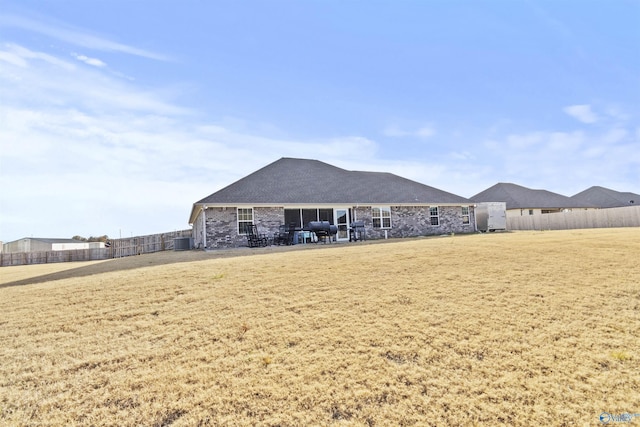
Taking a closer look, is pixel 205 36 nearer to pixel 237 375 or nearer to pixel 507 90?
pixel 237 375

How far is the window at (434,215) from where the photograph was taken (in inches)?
880

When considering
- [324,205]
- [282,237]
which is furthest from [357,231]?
[282,237]

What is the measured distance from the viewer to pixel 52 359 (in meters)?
3.83

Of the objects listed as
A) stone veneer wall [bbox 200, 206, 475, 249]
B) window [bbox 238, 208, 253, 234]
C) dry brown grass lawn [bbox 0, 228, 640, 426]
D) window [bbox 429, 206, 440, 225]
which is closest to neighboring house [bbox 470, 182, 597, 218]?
A: stone veneer wall [bbox 200, 206, 475, 249]

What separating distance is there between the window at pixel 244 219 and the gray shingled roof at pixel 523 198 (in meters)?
25.4

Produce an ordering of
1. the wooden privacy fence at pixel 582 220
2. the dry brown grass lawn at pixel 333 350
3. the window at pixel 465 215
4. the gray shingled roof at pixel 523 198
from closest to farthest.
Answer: the dry brown grass lawn at pixel 333 350 < the window at pixel 465 215 < the wooden privacy fence at pixel 582 220 < the gray shingled roof at pixel 523 198

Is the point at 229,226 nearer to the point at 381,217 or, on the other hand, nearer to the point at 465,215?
the point at 381,217

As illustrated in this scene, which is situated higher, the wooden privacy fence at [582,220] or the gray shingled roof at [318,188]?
the gray shingled roof at [318,188]

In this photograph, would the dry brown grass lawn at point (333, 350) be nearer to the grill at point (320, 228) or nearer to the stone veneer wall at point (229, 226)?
the grill at point (320, 228)

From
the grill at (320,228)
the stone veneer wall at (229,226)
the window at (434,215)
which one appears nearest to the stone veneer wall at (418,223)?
the window at (434,215)

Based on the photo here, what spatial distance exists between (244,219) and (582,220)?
2649 centimetres

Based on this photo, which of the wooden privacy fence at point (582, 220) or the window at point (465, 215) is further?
the wooden privacy fence at point (582, 220)

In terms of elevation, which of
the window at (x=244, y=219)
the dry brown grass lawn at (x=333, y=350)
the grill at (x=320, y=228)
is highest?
the window at (x=244, y=219)

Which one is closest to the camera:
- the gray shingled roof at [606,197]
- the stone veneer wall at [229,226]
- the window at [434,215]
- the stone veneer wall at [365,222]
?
the stone veneer wall at [229,226]
